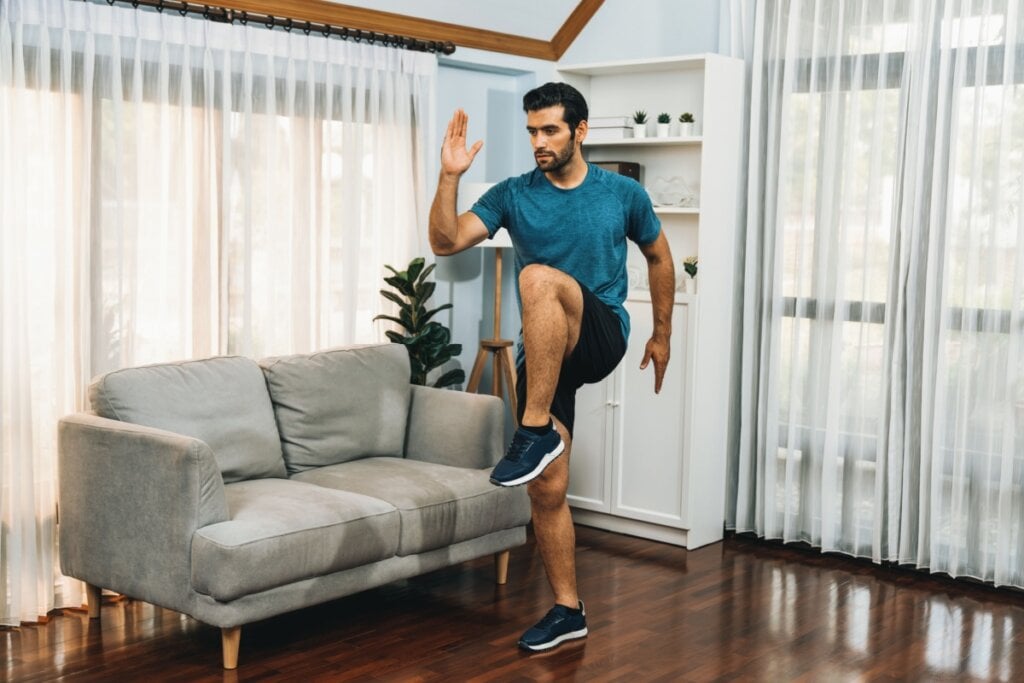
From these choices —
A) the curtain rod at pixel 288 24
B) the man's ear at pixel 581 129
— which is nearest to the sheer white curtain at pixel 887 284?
the curtain rod at pixel 288 24

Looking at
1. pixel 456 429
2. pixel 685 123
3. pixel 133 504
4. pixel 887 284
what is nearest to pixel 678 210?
pixel 685 123

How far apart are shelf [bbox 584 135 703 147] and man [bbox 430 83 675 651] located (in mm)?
1387

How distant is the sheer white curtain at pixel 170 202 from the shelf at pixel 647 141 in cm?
82

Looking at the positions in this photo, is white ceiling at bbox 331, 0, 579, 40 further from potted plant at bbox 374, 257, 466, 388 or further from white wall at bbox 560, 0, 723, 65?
potted plant at bbox 374, 257, 466, 388

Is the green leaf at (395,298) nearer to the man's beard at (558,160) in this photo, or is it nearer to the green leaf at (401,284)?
the green leaf at (401,284)

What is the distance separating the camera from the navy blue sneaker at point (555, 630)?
373 cm

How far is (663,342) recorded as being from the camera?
156 inches

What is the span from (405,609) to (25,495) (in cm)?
138

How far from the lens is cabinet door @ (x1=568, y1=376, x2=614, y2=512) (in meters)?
5.34

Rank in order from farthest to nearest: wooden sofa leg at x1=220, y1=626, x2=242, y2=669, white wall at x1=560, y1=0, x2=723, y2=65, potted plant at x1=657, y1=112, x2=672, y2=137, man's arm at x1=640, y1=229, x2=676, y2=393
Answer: white wall at x1=560, y1=0, x2=723, y2=65 < potted plant at x1=657, y1=112, x2=672, y2=137 < man's arm at x1=640, y1=229, x2=676, y2=393 < wooden sofa leg at x1=220, y1=626, x2=242, y2=669

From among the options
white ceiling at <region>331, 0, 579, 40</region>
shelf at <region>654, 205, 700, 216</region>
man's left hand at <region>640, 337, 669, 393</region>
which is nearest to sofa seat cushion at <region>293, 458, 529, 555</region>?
man's left hand at <region>640, 337, 669, 393</region>

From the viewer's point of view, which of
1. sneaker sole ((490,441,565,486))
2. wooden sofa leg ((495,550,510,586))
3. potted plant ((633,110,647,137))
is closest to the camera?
sneaker sole ((490,441,565,486))

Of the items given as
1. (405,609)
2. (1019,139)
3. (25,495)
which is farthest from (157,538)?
(1019,139)

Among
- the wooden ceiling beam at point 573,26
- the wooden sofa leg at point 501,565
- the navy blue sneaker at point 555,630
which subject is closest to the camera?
the navy blue sneaker at point 555,630
